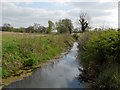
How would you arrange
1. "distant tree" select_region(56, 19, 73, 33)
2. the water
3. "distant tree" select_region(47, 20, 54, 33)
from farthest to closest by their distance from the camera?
"distant tree" select_region(56, 19, 73, 33) → "distant tree" select_region(47, 20, 54, 33) → the water

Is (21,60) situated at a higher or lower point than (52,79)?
higher

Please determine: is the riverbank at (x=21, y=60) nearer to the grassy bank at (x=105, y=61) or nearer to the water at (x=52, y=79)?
the water at (x=52, y=79)

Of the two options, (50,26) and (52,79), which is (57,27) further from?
(52,79)

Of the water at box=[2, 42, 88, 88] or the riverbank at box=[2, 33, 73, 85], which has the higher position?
the riverbank at box=[2, 33, 73, 85]

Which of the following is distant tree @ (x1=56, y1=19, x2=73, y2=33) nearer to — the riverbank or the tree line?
the tree line

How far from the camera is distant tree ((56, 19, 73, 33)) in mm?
77281

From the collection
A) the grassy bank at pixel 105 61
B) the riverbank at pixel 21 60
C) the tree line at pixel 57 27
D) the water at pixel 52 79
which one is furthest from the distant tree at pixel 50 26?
the grassy bank at pixel 105 61

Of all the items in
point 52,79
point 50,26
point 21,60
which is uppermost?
point 50,26

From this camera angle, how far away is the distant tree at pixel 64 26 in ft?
254

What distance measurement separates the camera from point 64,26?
79812 millimetres

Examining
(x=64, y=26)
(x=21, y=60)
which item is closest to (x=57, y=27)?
(x=64, y=26)

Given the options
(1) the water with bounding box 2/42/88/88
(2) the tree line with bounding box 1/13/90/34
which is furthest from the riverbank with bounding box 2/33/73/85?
(2) the tree line with bounding box 1/13/90/34

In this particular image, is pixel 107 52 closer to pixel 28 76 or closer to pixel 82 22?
pixel 28 76

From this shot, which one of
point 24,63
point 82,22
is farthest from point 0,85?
point 82,22
